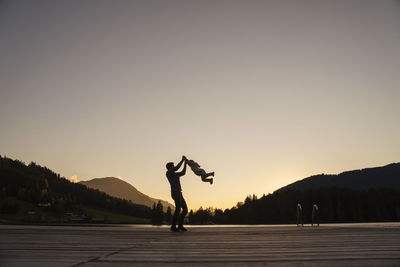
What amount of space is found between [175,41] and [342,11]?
12.4m

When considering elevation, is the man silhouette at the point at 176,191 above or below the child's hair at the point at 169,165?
below

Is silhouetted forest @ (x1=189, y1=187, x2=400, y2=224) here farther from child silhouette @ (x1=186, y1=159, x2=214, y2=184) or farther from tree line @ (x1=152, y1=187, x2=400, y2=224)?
child silhouette @ (x1=186, y1=159, x2=214, y2=184)

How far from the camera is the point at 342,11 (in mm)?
15094

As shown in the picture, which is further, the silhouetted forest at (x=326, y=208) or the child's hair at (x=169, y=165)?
the silhouetted forest at (x=326, y=208)

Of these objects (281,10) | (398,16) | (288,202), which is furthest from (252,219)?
(398,16)

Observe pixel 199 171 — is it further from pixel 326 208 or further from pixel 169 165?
pixel 326 208

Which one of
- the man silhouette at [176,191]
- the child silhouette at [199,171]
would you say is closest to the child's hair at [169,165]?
the man silhouette at [176,191]

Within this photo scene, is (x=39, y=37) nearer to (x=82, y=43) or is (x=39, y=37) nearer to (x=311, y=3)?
(x=82, y=43)

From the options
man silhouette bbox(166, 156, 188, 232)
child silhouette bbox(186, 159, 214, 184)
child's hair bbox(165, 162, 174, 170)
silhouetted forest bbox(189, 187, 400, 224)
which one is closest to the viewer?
man silhouette bbox(166, 156, 188, 232)

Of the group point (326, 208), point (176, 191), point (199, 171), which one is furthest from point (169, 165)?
point (326, 208)

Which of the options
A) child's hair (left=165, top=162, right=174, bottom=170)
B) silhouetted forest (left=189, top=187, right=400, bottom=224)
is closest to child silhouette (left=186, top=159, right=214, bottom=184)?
child's hair (left=165, top=162, right=174, bottom=170)

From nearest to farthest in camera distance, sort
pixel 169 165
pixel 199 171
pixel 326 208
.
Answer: pixel 169 165, pixel 199 171, pixel 326 208

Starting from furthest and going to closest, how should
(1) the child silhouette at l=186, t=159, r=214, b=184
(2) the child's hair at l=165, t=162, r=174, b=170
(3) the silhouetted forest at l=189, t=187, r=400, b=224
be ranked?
(3) the silhouetted forest at l=189, t=187, r=400, b=224 < (1) the child silhouette at l=186, t=159, r=214, b=184 < (2) the child's hair at l=165, t=162, r=174, b=170

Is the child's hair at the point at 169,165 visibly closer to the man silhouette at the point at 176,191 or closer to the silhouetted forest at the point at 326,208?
the man silhouette at the point at 176,191
